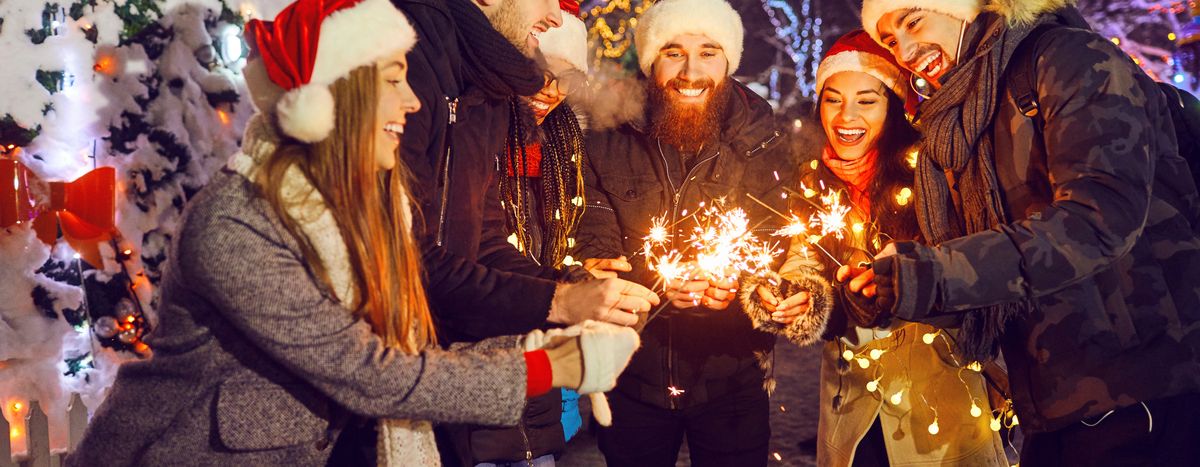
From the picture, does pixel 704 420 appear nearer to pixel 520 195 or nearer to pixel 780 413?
pixel 520 195

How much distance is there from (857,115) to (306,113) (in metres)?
2.73

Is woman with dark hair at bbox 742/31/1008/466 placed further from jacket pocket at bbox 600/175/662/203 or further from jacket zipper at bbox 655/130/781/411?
jacket pocket at bbox 600/175/662/203

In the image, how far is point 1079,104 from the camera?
97.0 inches

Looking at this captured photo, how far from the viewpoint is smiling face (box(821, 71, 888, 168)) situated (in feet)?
12.8

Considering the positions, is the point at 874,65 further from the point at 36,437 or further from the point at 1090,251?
the point at 36,437

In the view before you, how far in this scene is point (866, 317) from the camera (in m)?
3.30

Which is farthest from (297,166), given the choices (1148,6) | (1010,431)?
(1148,6)

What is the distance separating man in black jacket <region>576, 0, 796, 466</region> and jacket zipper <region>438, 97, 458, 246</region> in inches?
49.0

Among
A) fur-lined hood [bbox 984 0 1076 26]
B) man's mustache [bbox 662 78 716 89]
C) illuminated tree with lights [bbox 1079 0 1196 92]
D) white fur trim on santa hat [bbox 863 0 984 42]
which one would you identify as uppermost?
illuminated tree with lights [bbox 1079 0 1196 92]

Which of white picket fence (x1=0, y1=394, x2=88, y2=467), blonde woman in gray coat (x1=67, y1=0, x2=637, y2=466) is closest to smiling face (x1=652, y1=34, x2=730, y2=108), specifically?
blonde woman in gray coat (x1=67, y1=0, x2=637, y2=466)

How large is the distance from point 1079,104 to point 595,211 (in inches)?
90.1

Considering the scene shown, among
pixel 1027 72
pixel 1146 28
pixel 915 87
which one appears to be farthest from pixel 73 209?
pixel 1146 28

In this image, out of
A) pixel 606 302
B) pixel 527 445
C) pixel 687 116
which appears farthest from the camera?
pixel 687 116

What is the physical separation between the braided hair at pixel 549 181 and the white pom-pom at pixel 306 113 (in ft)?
5.08
